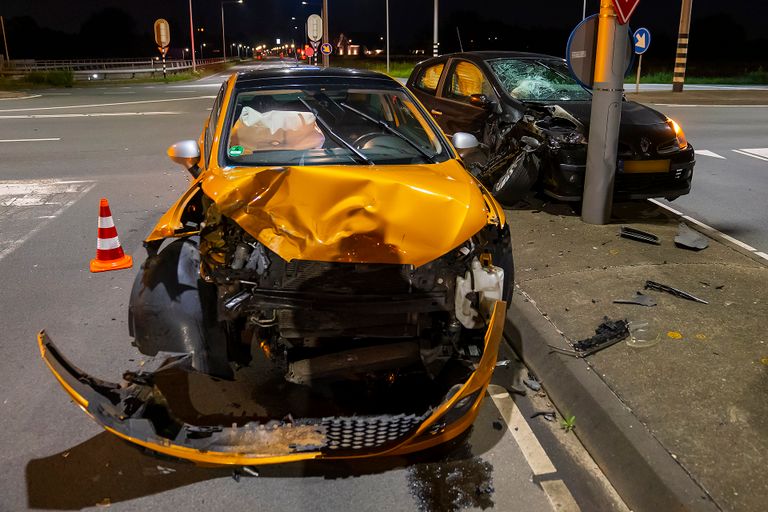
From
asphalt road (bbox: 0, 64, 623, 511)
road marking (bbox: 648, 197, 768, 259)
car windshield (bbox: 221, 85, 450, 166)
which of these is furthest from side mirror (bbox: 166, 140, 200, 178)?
A: road marking (bbox: 648, 197, 768, 259)

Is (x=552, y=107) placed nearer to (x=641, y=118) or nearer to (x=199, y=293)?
(x=641, y=118)

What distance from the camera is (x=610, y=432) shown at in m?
3.25

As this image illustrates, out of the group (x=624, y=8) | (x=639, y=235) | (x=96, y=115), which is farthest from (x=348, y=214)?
(x=96, y=115)

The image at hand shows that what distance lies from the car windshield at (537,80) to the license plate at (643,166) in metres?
1.58

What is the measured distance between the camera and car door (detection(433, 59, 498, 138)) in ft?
26.7

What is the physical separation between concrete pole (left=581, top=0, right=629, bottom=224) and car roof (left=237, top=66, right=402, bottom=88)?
90.1 inches

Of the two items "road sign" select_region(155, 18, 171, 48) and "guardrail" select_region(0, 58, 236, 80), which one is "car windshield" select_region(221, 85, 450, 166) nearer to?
"road sign" select_region(155, 18, 171, 48)

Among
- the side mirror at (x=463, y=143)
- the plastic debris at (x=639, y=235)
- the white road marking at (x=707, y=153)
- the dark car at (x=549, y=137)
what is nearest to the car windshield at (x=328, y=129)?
the side mirror at (x=463, y=143)

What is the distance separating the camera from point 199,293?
3357 mm

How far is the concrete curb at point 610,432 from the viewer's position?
2785 millimetres

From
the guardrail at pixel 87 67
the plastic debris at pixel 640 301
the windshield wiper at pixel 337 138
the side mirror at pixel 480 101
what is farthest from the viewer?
the guardrail at pixel 87 67

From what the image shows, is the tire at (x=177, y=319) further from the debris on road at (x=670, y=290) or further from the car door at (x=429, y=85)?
the car door at (x=429, y=85)

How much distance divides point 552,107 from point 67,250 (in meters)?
5.26

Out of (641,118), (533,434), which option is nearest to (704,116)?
(641,118)
